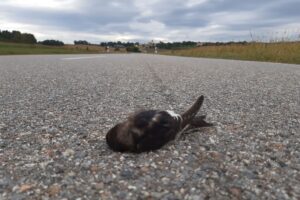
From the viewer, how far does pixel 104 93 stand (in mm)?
4293

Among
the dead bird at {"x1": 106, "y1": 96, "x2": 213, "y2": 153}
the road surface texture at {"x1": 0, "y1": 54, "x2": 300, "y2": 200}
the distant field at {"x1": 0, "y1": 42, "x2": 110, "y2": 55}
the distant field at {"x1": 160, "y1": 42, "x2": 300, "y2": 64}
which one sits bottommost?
the distant field at {"x1": 0, "y1": 42, "x2": 110, "y2": 55}

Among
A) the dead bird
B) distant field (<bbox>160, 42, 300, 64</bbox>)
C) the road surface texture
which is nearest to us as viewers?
the road surface texture

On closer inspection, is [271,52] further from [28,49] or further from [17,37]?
[17,37]

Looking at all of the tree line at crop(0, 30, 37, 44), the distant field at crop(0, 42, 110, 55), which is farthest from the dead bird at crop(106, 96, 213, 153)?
the tree line at crop(0, 30, 37, 44)

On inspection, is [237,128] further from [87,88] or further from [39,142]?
[87,88]

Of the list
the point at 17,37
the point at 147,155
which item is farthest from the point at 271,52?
the point at 17,37

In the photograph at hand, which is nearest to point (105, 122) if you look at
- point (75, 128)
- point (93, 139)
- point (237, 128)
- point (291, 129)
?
point (75, 128)

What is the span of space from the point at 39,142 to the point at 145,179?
0.88 metres

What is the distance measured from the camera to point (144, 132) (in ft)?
6.49

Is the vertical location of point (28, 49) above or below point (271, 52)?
below

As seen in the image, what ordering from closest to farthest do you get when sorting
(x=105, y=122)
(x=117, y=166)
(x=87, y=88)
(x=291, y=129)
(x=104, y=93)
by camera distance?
1. (x=117, y=166)
2. (x=291, y=129)
3. (x=105, y=122)
4. (x=104, y=93)
5. (x=87, y=88)

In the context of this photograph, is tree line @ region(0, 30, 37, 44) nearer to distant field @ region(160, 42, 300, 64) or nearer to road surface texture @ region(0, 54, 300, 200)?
distant field @ region(160, 42, 300, 64)

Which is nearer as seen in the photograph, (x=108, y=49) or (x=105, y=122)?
(x=105, y=122)

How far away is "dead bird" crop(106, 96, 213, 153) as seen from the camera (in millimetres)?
1987
